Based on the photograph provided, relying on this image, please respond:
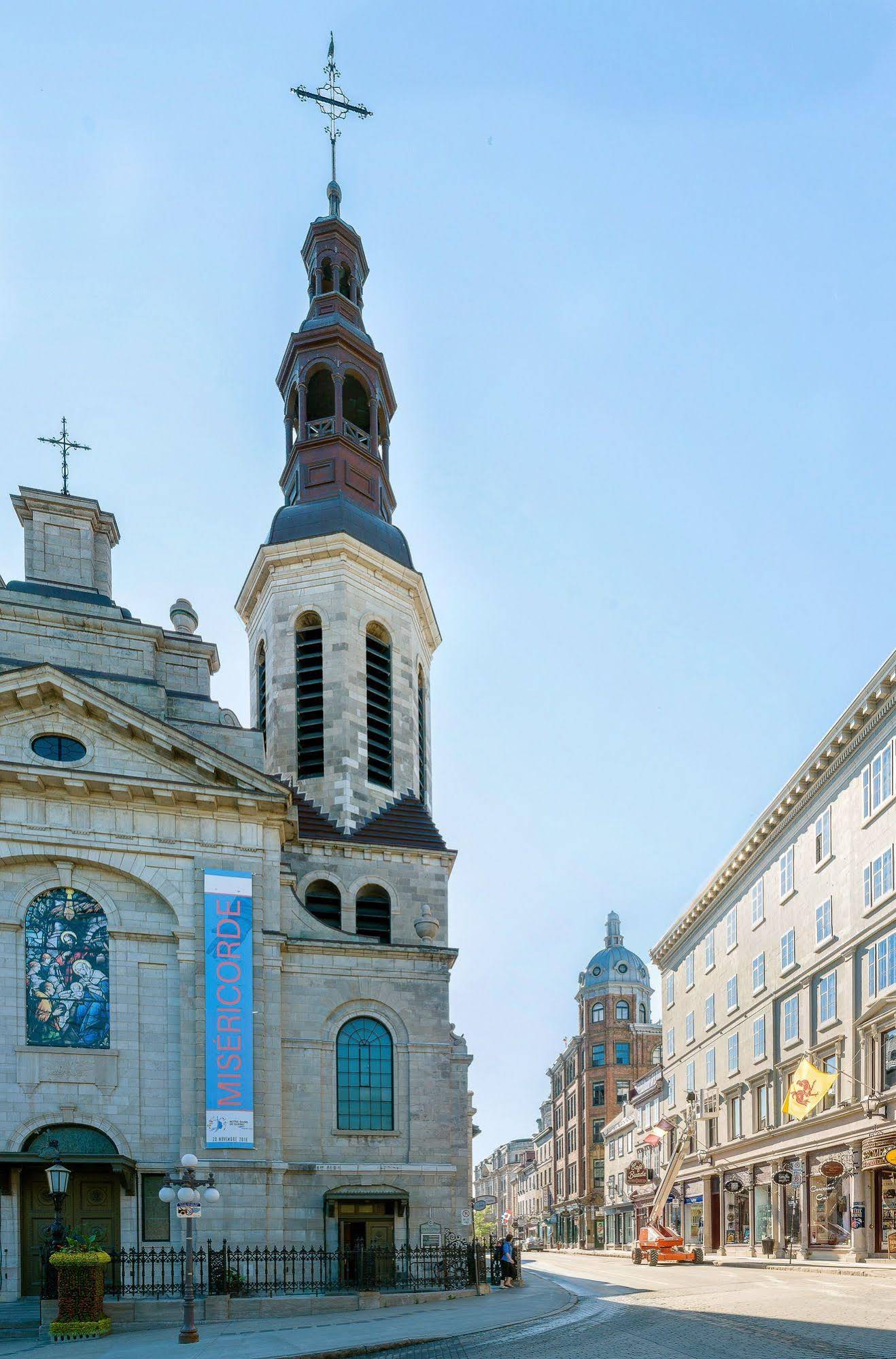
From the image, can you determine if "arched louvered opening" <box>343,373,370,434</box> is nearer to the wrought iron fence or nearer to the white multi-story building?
the white multi-story building

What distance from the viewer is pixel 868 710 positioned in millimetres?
36844

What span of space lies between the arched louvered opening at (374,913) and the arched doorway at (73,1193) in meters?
10.2

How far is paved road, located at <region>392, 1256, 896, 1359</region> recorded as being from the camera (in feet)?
52.7

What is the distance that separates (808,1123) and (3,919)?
2641 cm

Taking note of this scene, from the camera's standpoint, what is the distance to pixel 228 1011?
2889 cm

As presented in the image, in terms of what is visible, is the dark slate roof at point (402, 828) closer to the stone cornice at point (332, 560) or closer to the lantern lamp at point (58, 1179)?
the stone cornice at point (332, 560)

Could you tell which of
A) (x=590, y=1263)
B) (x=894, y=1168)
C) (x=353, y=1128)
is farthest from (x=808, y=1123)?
(x=590, y=1263)

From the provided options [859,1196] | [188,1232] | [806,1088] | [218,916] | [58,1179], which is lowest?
[859,1196]

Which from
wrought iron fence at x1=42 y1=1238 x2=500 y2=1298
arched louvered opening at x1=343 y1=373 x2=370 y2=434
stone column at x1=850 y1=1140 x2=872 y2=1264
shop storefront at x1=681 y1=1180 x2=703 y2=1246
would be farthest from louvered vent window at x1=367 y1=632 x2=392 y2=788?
shop storefront at x1=681 y1=1180 x2=703 y2=1246

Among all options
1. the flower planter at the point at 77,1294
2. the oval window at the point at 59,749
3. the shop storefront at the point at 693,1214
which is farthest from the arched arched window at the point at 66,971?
the shop storefront at the point at 693,1214

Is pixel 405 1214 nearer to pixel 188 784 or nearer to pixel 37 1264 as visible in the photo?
pixel 37 1264

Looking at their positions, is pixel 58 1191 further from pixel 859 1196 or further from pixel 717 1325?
pixel 859 1196

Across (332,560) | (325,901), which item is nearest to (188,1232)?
(325,901)

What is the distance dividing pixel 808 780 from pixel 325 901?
17849 mm
